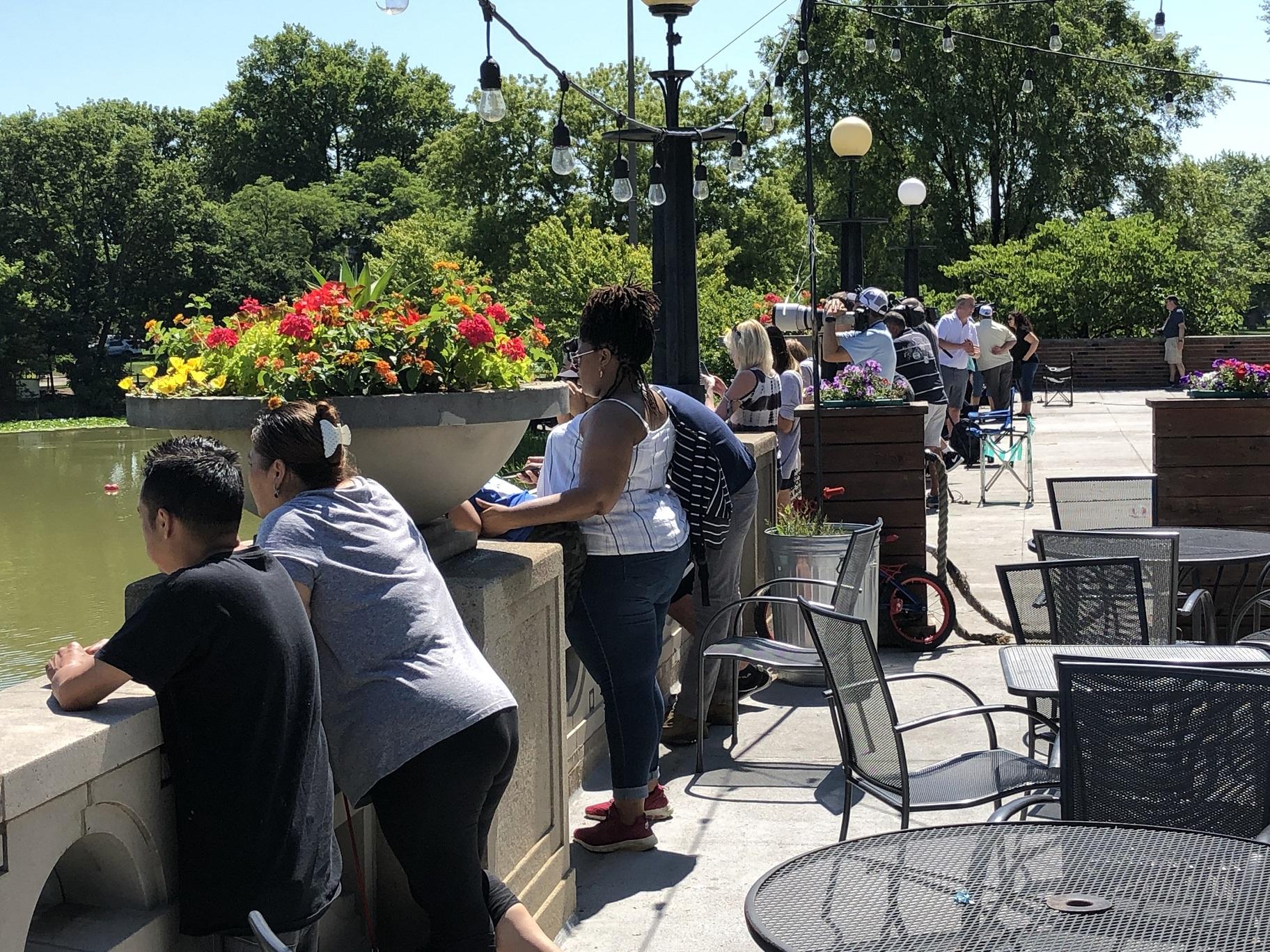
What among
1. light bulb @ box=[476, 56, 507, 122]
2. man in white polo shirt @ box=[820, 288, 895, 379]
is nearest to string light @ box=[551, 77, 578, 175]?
light bulb @ box=[476, 56, 507, 122]

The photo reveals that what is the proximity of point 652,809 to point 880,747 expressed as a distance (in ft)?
3.75

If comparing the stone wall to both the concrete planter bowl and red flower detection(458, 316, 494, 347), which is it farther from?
red flower detection(458, 316, 494, 347)

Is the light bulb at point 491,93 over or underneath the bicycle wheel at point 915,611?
over

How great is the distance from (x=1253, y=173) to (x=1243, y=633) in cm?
9270

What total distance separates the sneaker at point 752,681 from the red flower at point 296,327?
381 cm

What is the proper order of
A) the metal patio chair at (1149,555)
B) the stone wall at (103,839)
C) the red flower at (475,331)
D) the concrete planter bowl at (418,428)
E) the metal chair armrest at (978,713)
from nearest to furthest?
1. the stone wall at (103,839)
2. the concrete planter bowl at (418,428)
3. the red flower at (475,331)
4. the metal chair armrest at (978,713)
5. the metal patio chair at (1149,555)

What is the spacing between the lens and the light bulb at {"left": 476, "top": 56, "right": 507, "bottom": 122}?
6.34 meters

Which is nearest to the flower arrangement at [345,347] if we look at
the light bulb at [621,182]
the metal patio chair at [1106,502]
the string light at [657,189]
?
the metal patio chair at [1106,502]

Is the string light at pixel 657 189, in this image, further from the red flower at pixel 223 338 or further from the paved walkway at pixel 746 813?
the red flower at pixel 223 338

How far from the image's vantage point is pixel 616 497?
4160 millimetres

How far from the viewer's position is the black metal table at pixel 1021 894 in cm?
240

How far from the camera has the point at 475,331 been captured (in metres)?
3.52

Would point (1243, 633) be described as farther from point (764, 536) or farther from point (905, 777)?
point (905, 777)

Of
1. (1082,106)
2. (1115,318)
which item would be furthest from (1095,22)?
(1115,318)
